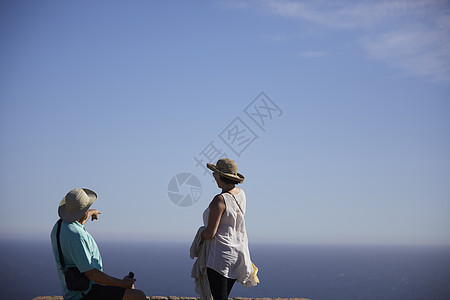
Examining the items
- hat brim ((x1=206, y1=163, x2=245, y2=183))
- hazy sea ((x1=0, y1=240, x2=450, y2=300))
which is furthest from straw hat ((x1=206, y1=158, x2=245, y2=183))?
hazy sea ((x1=0, y1=240, x2=450, y2=300))

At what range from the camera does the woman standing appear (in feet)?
15.0

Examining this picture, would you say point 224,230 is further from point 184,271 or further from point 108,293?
point 184,271

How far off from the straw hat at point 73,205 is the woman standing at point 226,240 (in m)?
1.11

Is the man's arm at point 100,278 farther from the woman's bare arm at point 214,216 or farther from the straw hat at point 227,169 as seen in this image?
the straw hat at point 227,169

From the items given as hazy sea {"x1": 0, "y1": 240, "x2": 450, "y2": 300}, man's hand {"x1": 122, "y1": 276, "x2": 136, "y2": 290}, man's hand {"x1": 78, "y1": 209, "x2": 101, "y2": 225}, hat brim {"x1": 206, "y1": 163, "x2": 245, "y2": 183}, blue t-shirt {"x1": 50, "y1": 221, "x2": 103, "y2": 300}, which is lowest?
hazy sea {"x1": 0, "y1": 240, "x2": 450, "y2": 300}

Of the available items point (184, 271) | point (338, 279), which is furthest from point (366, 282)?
point (184, 271)

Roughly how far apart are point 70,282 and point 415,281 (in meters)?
152

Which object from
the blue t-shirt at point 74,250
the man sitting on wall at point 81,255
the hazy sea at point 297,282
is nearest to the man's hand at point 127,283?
the man sitting on wall at point 81,255

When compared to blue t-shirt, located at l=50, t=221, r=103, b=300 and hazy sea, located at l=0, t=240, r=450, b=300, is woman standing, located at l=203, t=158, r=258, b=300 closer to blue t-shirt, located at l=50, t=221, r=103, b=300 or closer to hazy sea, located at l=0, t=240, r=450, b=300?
blue t-shirt, located at l=50, t=221, r=103, b=300

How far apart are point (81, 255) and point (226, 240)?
1316 millimetres

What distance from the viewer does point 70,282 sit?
4.07 metres

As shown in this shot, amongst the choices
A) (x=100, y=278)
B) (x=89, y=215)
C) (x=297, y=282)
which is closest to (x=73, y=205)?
(x=89, y=215)

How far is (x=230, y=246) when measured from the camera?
4629 mm

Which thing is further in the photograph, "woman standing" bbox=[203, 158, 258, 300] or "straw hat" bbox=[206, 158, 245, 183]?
"straw hat" bbox=[206, 158, 245, 183]
